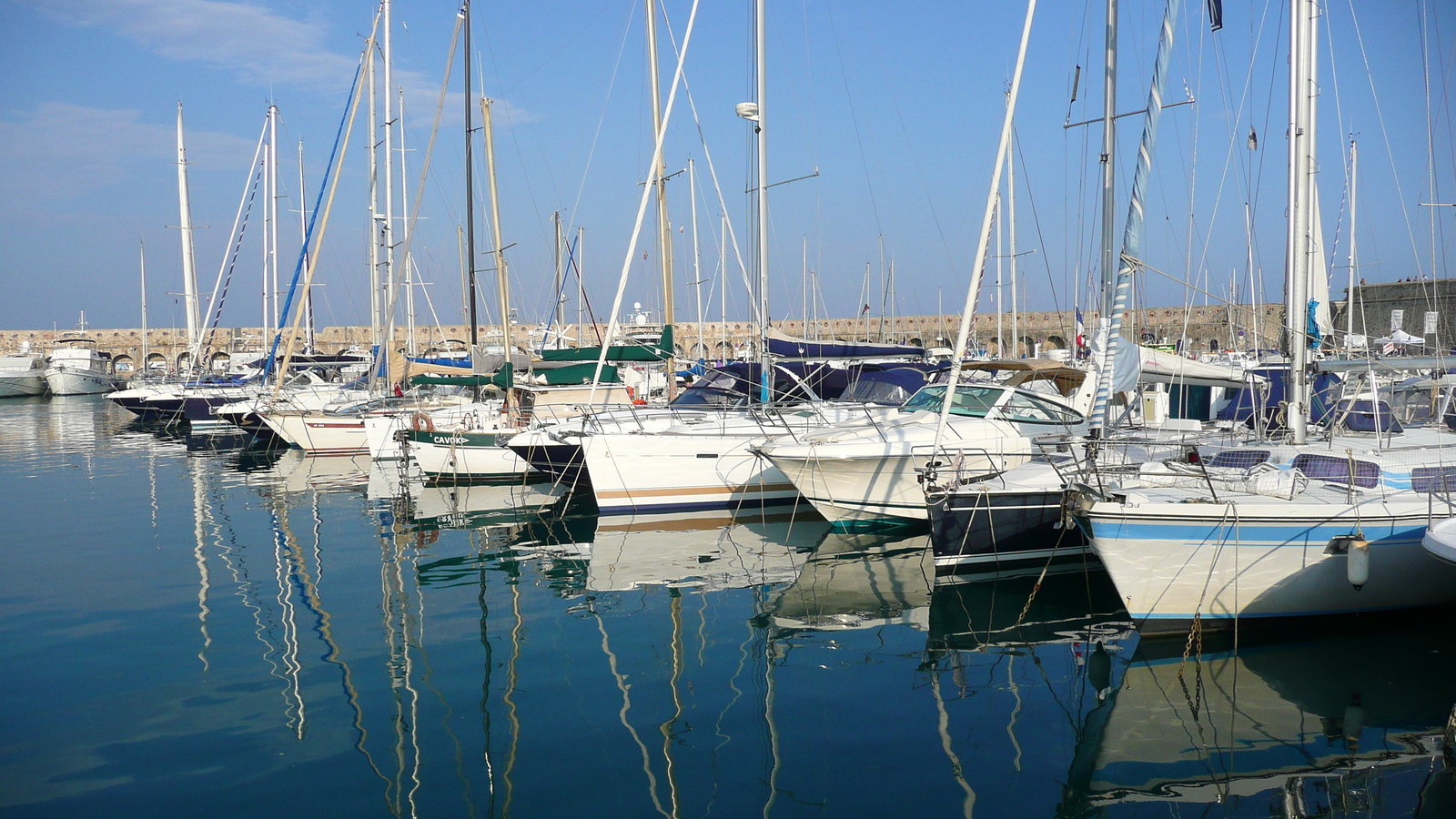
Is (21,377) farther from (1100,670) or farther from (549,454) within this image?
(1100,670)

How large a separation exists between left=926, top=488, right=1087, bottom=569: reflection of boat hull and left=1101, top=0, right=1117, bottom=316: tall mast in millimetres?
2902

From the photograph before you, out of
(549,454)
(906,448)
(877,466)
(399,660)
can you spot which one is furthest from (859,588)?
(549,454)

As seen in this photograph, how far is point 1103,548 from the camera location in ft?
26.7

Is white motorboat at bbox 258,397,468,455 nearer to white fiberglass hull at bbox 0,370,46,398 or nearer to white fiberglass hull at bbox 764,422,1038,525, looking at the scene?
white fiberglass hull at bbox 764,422,1038,525

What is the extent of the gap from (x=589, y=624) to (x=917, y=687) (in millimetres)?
3294

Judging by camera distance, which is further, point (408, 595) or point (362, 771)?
point (408, 595)

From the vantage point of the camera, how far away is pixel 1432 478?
28.3 ft

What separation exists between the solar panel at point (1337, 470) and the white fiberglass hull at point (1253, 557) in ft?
1.33

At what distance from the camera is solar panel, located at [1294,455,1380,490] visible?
8734mm

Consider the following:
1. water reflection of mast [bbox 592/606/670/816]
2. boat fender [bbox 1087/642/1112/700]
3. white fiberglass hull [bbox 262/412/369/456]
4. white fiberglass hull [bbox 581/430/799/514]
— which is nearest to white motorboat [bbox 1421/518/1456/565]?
boat fender [bbox 1087/642/1112/700]

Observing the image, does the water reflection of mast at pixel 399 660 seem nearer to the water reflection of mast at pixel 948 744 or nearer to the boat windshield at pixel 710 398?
the water reflection of mast at pixel 948 744

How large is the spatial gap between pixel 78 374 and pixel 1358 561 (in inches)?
2501

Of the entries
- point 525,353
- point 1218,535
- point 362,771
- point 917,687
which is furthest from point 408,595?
point 525,353

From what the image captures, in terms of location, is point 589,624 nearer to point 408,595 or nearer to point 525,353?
point 408,595
